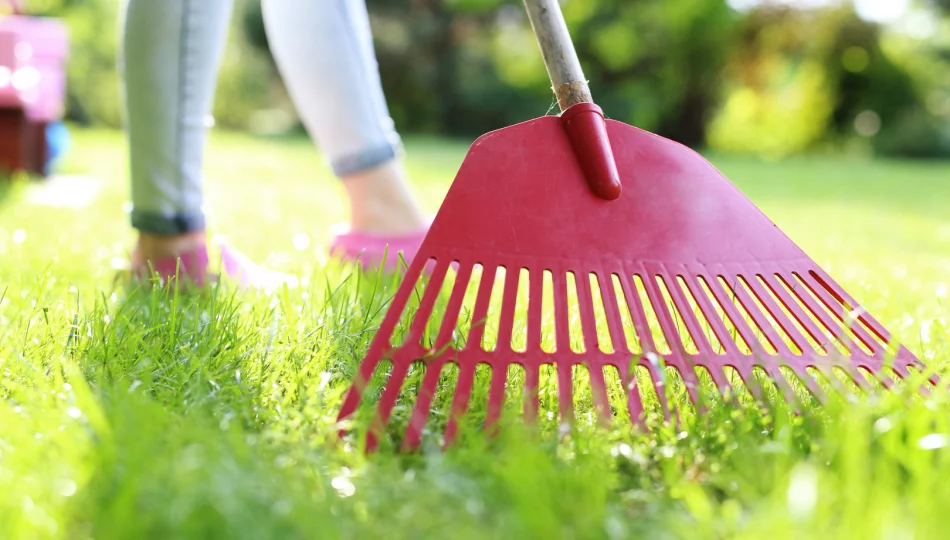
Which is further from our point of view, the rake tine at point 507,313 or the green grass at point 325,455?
the rake tine at point 507,313

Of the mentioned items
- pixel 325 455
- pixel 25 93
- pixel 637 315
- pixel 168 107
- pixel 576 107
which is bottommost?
pixel 25 93

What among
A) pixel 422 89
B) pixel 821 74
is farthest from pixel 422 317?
pixel 821 74

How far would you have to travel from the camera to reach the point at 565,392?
954 mm

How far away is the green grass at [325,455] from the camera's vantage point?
69cm

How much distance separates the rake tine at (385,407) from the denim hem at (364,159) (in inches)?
36.3

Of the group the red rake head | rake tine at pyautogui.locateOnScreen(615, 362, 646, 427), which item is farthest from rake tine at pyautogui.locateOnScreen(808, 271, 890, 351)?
rake tine at pyautogui.locateOnScreen(615, 362, 646, 427)

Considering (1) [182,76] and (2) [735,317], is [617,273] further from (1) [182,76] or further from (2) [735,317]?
(1) [182,76]

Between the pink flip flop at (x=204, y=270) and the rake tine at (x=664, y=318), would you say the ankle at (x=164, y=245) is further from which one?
the rake tine at (x=664, y=318)

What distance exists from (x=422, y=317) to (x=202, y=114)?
0.77 m

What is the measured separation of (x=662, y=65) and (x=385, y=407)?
46.2 ft

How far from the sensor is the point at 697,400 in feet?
3.14

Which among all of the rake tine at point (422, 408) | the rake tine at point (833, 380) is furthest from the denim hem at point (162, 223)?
the rake tine at point (833, 380)

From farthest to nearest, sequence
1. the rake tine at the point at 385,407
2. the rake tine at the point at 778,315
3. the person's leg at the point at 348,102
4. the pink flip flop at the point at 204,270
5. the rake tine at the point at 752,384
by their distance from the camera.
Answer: the person's leg at the point at 348,102
the pink flip flop at the point at 204,270
the rake tine at the point at 778,315
the rake tine at the point at 752,384
the rake tine at the point at 385,407

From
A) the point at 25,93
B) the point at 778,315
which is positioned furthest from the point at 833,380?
the point at 25,93
